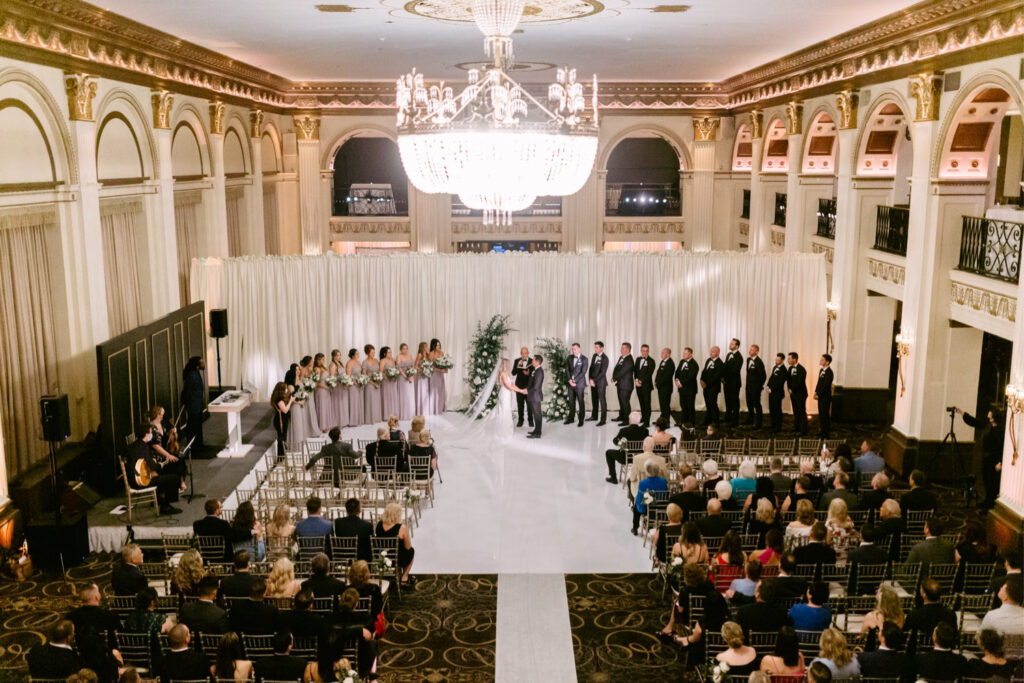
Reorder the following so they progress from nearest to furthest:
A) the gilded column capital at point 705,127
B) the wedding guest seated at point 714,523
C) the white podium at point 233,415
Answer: the wedding guest seated at point 714,523 → the white podium at point 233,415 → the gilded column capital at point 705,127

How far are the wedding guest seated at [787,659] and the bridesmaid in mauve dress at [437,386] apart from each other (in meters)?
10.2

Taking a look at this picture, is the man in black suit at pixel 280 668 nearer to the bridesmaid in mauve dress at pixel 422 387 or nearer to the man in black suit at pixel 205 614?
the man in black suit at pixel 205 614

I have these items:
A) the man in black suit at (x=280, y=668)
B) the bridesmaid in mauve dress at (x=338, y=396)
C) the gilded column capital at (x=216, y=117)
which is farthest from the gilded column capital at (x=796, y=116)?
the man in black suit at (x=280, y=668)

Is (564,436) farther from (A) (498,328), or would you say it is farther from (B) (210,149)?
(B) (210,149)

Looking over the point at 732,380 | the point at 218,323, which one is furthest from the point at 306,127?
the point at 732,380

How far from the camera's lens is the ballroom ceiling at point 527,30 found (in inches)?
462

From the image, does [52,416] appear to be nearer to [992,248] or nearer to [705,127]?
[992,248]

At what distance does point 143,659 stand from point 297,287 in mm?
9890

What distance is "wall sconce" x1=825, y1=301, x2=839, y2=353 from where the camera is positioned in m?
16.5

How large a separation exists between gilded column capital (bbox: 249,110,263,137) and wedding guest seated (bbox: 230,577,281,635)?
15.3 meters

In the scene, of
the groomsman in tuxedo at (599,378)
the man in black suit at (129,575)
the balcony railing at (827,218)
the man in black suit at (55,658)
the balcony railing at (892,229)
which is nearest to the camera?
the man in black suit at (55,658)

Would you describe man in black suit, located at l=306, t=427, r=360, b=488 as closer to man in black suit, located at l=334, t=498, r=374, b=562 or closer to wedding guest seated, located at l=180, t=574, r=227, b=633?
man in black suit, located at l=334, t=498, r=374, b=562

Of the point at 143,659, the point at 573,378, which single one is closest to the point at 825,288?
the point at 573,378

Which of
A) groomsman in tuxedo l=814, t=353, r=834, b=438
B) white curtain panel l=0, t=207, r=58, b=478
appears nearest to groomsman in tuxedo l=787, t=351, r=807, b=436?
groomsman in tuxedo l=814, t=353, r=834, b=438
